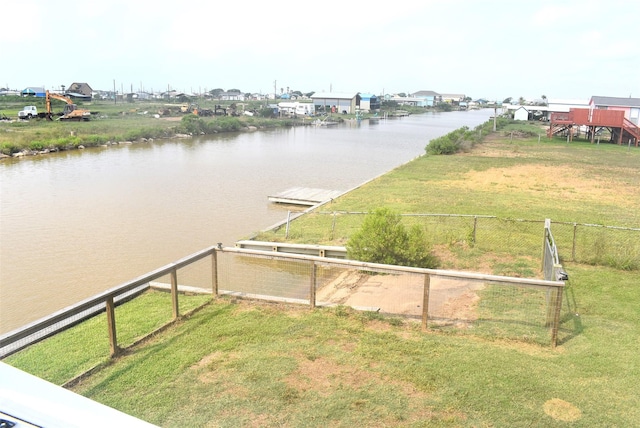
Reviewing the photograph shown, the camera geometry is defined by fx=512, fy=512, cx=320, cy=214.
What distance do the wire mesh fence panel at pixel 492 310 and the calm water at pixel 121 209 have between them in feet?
25.9

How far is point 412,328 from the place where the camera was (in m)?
A: 7.18

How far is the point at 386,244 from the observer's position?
33.7ft

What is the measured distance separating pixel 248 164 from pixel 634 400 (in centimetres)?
3276

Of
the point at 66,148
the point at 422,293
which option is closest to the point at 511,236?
the point at 422,293

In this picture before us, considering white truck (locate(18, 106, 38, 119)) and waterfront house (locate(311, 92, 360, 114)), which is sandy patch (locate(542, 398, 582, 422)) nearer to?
white truck (locate(18, 106, 38, 119))

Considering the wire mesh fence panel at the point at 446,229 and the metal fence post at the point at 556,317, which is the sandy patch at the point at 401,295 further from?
the wire mesh fence panel at the point at 446,229

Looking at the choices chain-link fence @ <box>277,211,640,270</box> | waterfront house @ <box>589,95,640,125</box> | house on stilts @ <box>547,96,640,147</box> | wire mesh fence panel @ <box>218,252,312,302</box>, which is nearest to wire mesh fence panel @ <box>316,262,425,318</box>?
wire mesh fence panel @ <box>218,252,312,302</box>

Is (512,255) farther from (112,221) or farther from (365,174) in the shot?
(365,174)

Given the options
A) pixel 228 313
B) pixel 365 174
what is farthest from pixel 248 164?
pixel 228 313

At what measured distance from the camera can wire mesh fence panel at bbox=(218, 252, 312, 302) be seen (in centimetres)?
1098

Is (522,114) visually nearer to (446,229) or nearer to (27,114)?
(27,114)

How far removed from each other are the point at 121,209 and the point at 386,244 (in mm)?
14049

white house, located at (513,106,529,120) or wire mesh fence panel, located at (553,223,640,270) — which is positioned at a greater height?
white house, located at (513,106,529,120)

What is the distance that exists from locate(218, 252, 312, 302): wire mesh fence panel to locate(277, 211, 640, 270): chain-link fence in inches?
63.1
